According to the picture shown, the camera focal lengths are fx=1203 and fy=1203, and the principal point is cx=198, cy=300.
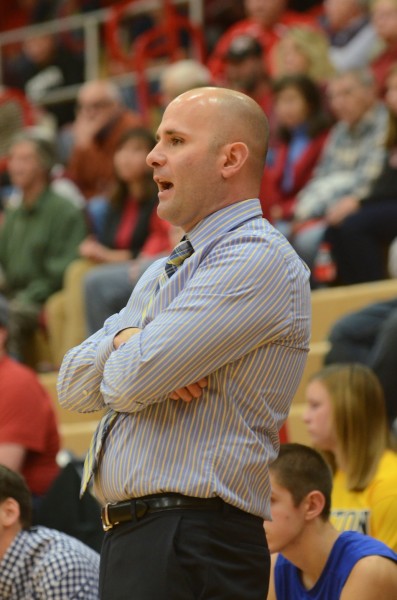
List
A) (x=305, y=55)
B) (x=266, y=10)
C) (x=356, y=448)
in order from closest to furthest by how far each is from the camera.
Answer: (x=356, y=448) → (x=305, y=55) → (x=266, y=10)

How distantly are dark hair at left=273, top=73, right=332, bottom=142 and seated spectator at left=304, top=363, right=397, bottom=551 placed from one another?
3109mm

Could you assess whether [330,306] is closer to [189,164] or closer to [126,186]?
[126,186]

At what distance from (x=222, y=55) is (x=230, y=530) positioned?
6.28 m

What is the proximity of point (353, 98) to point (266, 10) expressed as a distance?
2203 millimetres

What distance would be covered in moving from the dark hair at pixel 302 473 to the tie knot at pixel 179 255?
31.1 inches

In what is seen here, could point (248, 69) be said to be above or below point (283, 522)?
above

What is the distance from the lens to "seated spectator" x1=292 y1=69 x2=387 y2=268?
5.66 meters

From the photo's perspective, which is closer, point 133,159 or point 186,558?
point 186,558

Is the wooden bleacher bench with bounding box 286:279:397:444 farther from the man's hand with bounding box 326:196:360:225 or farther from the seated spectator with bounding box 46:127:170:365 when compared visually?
the seated spectator with bounding box 46:127:170:365

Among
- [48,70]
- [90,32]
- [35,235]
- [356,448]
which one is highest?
[90,32]

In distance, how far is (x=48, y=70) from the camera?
9852mm

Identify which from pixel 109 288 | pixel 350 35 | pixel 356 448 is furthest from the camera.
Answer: pixel 350 35

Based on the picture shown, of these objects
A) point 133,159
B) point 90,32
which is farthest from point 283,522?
point 90,32

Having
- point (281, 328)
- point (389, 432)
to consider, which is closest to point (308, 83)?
point (389, 432)
